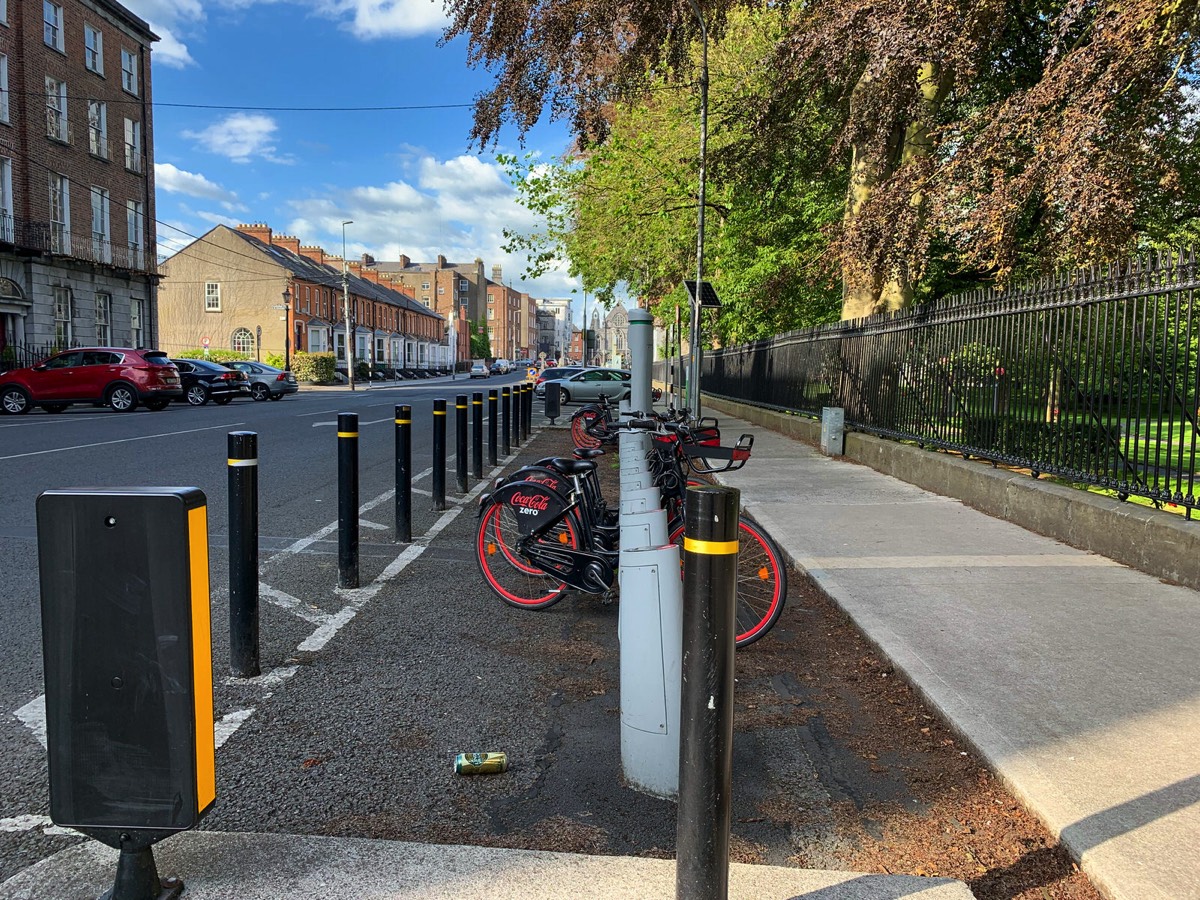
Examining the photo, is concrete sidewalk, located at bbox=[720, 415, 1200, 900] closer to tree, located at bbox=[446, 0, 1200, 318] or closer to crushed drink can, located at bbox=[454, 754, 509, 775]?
crushed drink can, located at bbox=[454, 754, 509, 775]

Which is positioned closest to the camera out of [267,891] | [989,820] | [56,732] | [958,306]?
[56,732]

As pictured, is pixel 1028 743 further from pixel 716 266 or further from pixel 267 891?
pixel 716 266

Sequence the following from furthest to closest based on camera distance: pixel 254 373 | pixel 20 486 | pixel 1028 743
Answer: pixel 254 373, pixel 20 486, pixel 1028 743

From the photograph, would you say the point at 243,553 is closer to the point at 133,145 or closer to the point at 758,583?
the point at 758,583

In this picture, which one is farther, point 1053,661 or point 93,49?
point 93,49

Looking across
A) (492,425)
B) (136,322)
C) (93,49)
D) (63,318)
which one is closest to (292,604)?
(492,425)

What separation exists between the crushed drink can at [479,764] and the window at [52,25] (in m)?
34.8

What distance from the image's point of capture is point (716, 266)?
2392cm

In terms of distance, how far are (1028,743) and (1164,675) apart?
3.82 feet

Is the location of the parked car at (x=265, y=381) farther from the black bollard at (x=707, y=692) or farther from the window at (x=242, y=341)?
the window at (x=242, y=341)

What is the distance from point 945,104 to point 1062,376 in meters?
11.5

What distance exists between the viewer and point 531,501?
5121 mm

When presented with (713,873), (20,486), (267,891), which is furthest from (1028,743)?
(20,486)

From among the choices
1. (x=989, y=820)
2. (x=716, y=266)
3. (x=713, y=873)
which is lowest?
(x=989, y=820)
